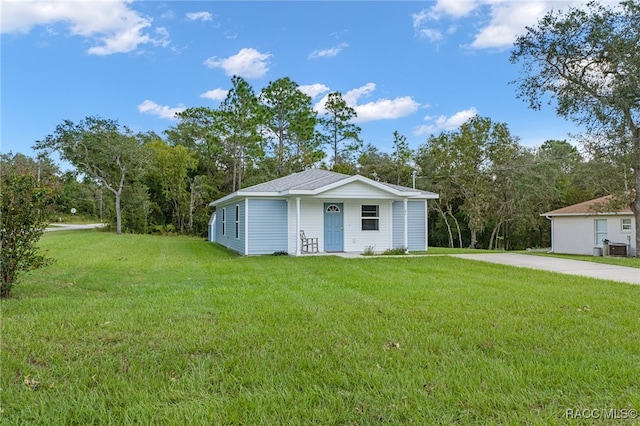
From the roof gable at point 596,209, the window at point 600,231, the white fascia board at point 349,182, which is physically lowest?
the window at point 600,231

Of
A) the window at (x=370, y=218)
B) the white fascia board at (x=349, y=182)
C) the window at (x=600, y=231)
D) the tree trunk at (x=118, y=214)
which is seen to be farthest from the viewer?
the tree trunk at (x=118, y=214)

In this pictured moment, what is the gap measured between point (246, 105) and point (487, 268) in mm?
23183

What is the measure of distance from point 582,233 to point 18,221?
2421cm

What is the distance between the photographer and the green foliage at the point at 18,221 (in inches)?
213

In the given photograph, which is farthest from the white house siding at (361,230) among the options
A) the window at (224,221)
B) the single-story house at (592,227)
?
the single-story house at (592,227)

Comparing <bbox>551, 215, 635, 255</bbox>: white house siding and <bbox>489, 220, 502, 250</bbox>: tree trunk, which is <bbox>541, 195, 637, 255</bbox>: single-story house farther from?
<bbox>489, 220, 502, 250</bbox>: tree trunk

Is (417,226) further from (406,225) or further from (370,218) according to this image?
(370,218)

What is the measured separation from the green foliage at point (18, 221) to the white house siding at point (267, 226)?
793cm

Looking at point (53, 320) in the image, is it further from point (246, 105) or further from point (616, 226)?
point (246, 105)

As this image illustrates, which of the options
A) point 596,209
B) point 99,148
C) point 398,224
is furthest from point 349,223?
point 99,148

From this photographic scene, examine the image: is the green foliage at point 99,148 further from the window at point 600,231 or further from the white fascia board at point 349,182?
the window at point 600,231

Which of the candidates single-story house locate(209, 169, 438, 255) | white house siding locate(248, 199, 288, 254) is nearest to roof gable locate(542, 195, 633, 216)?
single-story house locate(209, 169, 438, 255)

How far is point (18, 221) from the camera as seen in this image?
5.51m

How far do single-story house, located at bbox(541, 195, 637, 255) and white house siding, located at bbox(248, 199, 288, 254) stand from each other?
567 inches
